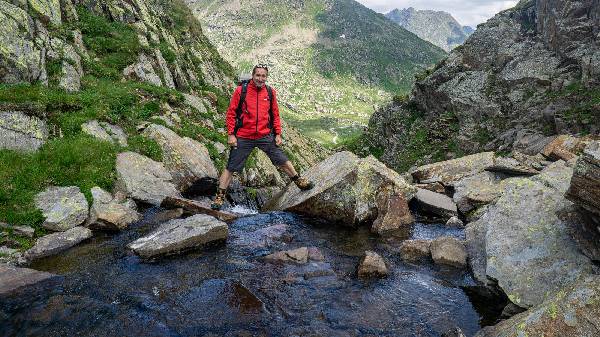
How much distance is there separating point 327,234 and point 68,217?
9222mm

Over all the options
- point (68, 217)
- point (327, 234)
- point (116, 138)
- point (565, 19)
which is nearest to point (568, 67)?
point (565, 19)

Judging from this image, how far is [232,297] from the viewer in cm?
995

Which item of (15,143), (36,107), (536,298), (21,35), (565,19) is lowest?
(536,298)

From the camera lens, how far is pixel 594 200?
8523mm

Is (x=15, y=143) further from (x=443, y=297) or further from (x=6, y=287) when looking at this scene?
(x=443, y=297)

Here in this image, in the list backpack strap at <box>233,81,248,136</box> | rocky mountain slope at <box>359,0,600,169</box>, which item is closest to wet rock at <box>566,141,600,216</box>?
backpack strap at <box>233,81,248,136</box>

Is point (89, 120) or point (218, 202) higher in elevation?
point (89, 120)

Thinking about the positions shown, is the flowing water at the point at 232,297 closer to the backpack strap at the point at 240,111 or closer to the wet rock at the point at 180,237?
the wet rock at the point at 180,237

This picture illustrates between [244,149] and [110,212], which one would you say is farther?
[244,149]

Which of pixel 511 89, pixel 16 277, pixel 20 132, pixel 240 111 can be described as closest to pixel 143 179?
pixel 20 132

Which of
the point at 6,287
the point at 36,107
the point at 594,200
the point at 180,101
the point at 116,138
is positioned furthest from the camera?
the point at 180,101

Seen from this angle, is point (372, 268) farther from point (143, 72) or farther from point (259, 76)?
point (143, 72)

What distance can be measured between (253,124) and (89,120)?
31.0 feet

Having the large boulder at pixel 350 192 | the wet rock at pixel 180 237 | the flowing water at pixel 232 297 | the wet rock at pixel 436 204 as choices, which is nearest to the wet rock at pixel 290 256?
the flowing water at pixel 232 297
